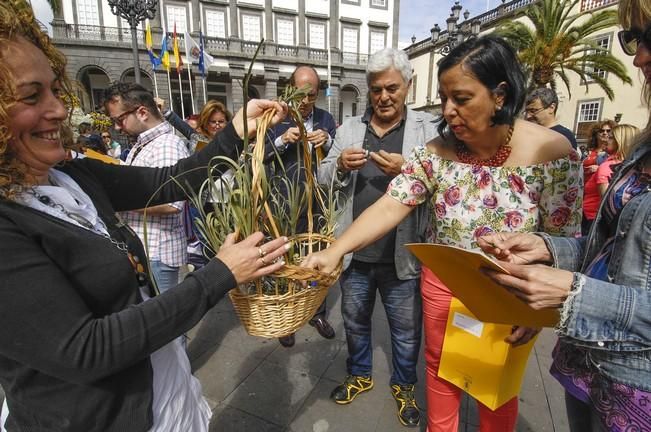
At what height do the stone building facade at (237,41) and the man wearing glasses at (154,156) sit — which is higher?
the stone building facade at (237,41)

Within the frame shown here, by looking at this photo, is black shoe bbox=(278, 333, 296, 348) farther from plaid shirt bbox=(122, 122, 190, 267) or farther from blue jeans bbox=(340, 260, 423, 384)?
plaid shirt bbox=(122, 122, 190, 267)

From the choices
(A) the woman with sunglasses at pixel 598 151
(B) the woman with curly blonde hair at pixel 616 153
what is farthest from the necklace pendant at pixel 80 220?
(A) the woman with sunglasses at pixel 598 151

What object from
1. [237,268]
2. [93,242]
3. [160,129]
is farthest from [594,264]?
[160,129]

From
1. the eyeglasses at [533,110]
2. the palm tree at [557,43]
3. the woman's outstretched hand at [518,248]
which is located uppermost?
the palm tree at [557,43]

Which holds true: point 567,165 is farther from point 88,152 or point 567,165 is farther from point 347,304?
point 88,152

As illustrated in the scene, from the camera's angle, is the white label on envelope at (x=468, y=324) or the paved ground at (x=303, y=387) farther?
the paved ground at (x=303, y=387)

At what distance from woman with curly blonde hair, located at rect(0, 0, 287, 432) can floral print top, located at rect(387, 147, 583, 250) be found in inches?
31.7

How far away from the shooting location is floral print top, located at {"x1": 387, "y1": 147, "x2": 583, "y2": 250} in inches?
53.8

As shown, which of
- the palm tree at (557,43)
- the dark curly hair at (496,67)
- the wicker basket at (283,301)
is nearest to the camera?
the wicker basket at (283,301)

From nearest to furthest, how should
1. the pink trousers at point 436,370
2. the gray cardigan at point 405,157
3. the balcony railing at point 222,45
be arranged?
the pink trousers at point 436,370 → the gray cardigan at point 405,157 → the balcony railing at point 222,45

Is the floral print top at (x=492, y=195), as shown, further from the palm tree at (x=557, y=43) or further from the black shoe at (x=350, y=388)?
the palm tree at (x=557, y=43)

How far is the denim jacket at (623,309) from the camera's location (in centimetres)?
83

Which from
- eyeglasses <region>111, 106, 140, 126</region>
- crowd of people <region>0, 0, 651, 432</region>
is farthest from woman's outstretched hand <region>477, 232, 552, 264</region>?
eyeglasses <region>111, 106, 140, 126</region>

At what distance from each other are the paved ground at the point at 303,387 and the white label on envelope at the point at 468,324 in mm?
997
